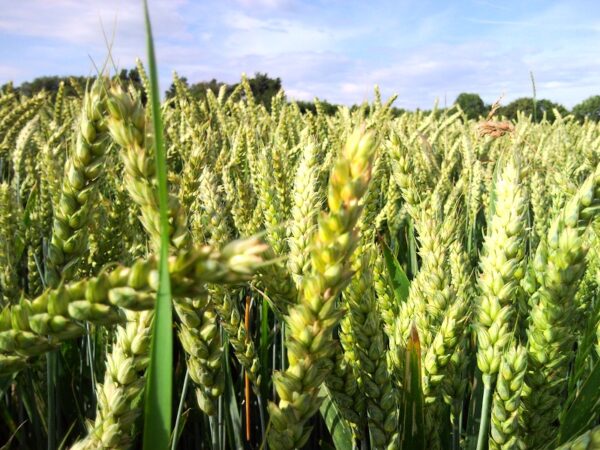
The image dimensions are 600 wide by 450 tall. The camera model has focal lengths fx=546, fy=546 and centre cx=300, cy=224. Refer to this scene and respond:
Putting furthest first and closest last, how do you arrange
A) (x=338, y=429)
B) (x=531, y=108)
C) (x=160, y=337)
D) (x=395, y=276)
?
(x=531, y=108)
(x=395, y=276)
(x=338, y=429)
(x=160, y=337)

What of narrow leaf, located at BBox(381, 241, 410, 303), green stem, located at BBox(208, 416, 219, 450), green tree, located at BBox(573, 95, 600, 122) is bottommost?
green stem, located at BBox(208, 416, 219, 450)

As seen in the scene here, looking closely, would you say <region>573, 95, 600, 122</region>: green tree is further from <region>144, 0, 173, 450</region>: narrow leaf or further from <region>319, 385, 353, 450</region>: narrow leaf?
<region>144, 0, 173, 450</region>: narrow leaf

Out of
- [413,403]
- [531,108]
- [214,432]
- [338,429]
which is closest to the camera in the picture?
[413,403]

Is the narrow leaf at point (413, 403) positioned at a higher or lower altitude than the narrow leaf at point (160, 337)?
lower

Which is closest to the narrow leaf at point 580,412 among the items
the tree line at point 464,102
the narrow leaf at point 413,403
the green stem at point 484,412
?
the green stem at point 484,412

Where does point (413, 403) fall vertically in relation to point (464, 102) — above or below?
below

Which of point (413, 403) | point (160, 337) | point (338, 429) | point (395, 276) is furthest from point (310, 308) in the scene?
point (395, 276)

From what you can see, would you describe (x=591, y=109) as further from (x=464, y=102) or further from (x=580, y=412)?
(x=580, y=412)

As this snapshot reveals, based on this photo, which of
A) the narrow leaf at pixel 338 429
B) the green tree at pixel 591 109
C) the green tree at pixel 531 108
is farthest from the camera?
the green tree at pixel 531 108

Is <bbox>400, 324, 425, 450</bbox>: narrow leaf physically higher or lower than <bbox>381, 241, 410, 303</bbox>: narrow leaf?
lower

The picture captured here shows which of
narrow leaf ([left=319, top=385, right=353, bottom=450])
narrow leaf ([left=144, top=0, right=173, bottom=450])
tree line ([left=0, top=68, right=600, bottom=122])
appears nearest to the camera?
narrow leaf ([left=144, top=0, right=173, bottom=450])

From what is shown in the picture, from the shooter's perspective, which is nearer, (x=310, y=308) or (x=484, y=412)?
(x=310, y=308)

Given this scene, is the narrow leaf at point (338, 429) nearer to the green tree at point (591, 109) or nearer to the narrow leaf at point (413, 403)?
the narrow leaf at point (413, 403)

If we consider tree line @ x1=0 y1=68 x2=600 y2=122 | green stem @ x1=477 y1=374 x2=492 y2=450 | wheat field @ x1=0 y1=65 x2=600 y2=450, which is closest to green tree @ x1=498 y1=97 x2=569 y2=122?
tree line @ x1=0 y1=68 x2=600 y2=122
